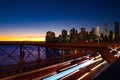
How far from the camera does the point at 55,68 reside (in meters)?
16.1

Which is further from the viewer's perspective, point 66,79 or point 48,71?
point 48,71

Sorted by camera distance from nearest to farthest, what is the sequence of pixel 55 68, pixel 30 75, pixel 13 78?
pixel 13 78, pixel 30 75, pixel 55 68

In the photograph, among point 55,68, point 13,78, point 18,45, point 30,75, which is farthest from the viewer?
point 55,68

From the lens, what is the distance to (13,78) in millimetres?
11562

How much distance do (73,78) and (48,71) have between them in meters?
2.94

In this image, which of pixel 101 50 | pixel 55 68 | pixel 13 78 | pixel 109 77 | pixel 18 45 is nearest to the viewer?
pixel 109 77

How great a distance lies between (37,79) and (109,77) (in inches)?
376

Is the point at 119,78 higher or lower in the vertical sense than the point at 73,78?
higher

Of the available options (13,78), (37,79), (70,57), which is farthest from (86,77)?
(70,57)

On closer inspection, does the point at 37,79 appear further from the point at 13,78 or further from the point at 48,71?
the point at 48,71

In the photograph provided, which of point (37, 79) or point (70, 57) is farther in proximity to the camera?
point (70, 57)

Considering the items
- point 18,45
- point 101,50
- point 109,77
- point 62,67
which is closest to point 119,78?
point 109,77

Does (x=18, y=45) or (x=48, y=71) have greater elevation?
(x=18, y=45)

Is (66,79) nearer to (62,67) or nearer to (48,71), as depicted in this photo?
(48,71)
